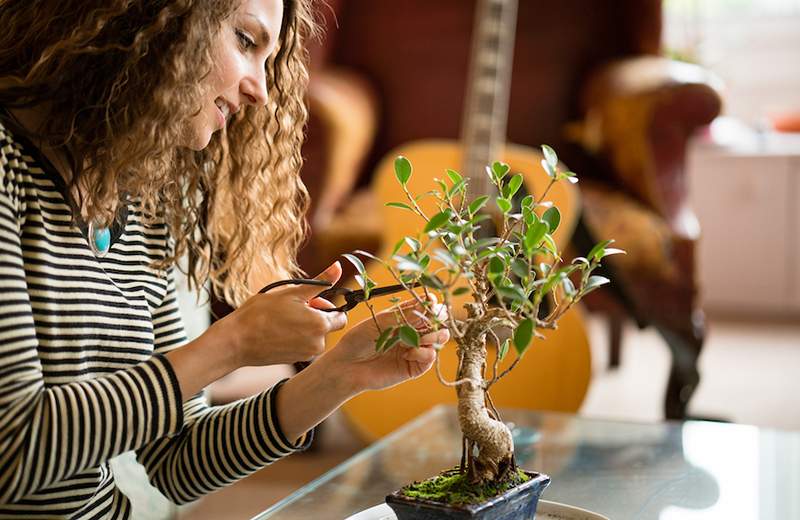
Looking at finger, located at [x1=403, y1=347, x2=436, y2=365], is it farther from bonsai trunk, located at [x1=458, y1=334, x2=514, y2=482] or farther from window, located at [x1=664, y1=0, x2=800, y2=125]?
window, located at [x1=664, y1=0, x2=800, y2=125]

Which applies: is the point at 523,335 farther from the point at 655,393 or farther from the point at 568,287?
the point at 655,393

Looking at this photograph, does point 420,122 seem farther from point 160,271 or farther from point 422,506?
point 422,506

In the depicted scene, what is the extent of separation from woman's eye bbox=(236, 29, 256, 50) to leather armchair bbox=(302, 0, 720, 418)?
1.14 meters

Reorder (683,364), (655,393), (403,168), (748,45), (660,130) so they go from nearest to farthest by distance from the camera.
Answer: (403,168) → (683,364) → (660,130) → (655,393) → (748,45)

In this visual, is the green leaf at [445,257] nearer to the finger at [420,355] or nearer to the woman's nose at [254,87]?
the finger at [420,355]

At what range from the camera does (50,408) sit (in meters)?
0.79

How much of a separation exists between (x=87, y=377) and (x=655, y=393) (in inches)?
78.7

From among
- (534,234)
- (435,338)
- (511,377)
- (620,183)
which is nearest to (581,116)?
(620,183)

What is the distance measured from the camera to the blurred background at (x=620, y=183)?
6.68 ft

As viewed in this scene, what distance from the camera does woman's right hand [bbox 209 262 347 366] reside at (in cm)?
84

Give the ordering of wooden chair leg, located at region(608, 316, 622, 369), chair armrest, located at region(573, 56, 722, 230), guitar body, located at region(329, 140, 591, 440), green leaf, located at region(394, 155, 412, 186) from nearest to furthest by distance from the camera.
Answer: green leaf, located at region(394, 155, 412, 186) → guitar body, located at region(329, 140, 591, 440) → chair armrest, located at region(573, 56, 722, 230) → wooden chair leg, located at region(608, 316, 622, 369)

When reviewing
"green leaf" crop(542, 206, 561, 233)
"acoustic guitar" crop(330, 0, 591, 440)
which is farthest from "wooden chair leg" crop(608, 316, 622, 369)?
"green leaf" crop(542, 206, 561, 233)

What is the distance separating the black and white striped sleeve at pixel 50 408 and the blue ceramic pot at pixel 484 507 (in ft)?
0.64

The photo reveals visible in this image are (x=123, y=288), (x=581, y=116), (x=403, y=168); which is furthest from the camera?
(x=581, y=116)
